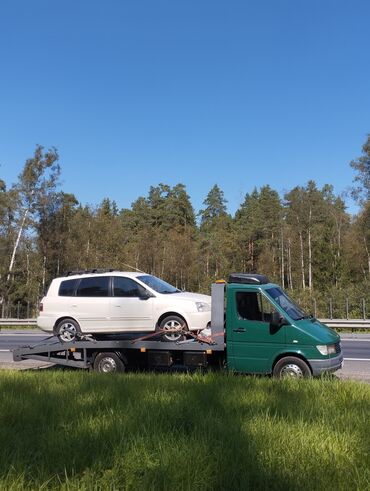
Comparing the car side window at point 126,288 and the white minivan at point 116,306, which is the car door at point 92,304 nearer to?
the white minivan at point 116,306

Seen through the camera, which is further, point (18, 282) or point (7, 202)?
point (18, 282)

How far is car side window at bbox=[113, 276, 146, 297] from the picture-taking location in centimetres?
995

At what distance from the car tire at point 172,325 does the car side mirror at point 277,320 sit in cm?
198

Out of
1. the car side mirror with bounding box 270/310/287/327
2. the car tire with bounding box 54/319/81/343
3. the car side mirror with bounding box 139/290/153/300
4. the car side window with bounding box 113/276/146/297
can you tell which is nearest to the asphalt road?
the car tire with bounding box 54/319/81/343

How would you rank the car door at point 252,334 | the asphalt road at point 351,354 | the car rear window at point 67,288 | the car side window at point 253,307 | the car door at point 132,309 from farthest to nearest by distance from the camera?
1. the asphalt road at point 351,354
2. the car rear window at point 67,288
3. the car door at point 132,309
4. the car side window at point 253,307
5. the car door at point 252,334

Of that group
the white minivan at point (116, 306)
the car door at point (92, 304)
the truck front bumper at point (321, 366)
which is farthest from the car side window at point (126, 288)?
the truck front bumper at point (321, 366)

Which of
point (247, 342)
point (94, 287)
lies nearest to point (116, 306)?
point (94, 287)

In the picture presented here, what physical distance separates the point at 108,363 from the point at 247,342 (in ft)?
9.68

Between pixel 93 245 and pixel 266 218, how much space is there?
27.8 metres

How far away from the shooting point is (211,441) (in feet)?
13.2

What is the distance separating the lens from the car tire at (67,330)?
33.7 ft

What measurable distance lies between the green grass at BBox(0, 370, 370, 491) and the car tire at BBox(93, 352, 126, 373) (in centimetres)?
322

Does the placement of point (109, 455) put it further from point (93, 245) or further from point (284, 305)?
point (93, 245)

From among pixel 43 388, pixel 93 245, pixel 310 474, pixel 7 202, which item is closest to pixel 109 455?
pixel 310 474
